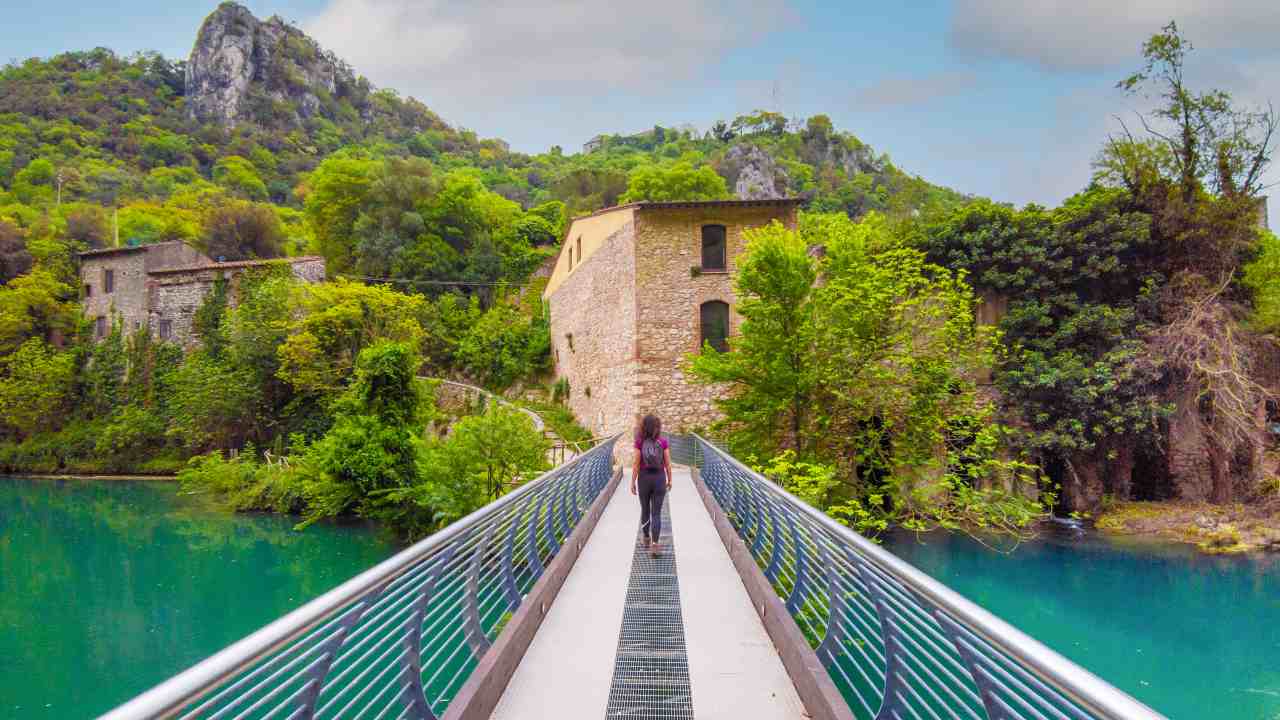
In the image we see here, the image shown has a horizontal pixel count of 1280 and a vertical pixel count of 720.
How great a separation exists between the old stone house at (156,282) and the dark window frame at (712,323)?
822 inches

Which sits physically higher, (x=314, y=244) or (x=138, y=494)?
(x=314, y=244)

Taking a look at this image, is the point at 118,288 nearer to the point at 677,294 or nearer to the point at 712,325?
the point at 677,294

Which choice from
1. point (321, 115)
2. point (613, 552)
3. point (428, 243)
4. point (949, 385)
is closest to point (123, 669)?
point (613, 552)

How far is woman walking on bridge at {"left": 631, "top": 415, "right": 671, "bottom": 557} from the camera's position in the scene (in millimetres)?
6098

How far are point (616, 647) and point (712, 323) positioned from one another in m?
14.6

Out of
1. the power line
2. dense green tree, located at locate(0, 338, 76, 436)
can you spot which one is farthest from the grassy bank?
dense green tree, located at locate(0, 338, 76, 436)

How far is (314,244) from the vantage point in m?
35.9

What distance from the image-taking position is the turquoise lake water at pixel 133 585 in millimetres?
9781

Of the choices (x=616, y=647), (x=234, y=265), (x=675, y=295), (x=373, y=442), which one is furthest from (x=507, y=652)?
(x=234, y=265)

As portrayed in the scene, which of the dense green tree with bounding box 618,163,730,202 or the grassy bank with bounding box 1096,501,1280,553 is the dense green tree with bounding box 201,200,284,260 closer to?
the dense green tree with bounding box 618,163,730,202

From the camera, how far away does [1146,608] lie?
12.4 m

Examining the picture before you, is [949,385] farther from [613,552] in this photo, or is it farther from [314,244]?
[314,244]

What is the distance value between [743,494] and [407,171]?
33.8 metres

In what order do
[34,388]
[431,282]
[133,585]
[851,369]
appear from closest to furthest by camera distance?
[133,585] < [851,369] < [34,388] < [431,282]
